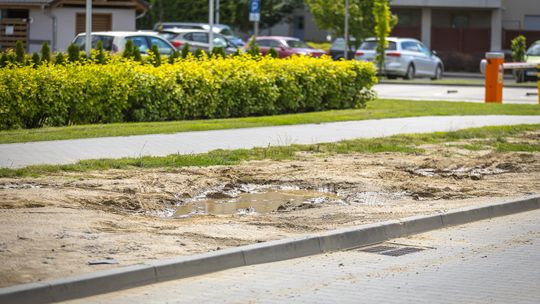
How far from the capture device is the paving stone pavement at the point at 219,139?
571 inches

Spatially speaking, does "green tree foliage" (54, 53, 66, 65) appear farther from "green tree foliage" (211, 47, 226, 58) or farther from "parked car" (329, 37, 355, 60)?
"parked car" (329, 37, 355, 60)

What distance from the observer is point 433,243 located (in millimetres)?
10141

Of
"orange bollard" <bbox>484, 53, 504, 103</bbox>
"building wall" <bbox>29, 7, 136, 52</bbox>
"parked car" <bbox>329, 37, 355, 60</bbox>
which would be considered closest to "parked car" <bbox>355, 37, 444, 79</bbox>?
"parked car" <bbox>329, 37, 355, 60</bbox>

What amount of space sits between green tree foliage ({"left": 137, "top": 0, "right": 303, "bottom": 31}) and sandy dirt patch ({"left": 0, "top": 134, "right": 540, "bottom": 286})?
51551 millimetres

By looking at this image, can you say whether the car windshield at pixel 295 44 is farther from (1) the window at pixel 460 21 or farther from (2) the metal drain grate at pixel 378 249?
(2) the metal drain grate at pixel 378 249

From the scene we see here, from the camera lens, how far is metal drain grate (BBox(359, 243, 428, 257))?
9.65 meters

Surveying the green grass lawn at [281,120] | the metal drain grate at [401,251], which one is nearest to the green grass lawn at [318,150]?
the green grass lawn at [281,120]

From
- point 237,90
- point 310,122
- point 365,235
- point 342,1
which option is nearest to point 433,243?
point 365,235

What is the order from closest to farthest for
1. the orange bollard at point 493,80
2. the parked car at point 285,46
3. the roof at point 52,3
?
the orange bollard at point 493,80 → the roof at point 52,3 → the parked car at point 285,46

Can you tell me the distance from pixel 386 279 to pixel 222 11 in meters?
60.8

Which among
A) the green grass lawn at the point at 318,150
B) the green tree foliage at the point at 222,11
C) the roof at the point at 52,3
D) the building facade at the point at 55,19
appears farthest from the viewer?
the green tree foliage at the point at 222,11

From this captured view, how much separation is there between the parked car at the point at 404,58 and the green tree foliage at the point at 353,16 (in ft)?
13.5

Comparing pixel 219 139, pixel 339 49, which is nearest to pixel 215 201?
pixel 219 139

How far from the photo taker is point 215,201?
1204 cm
